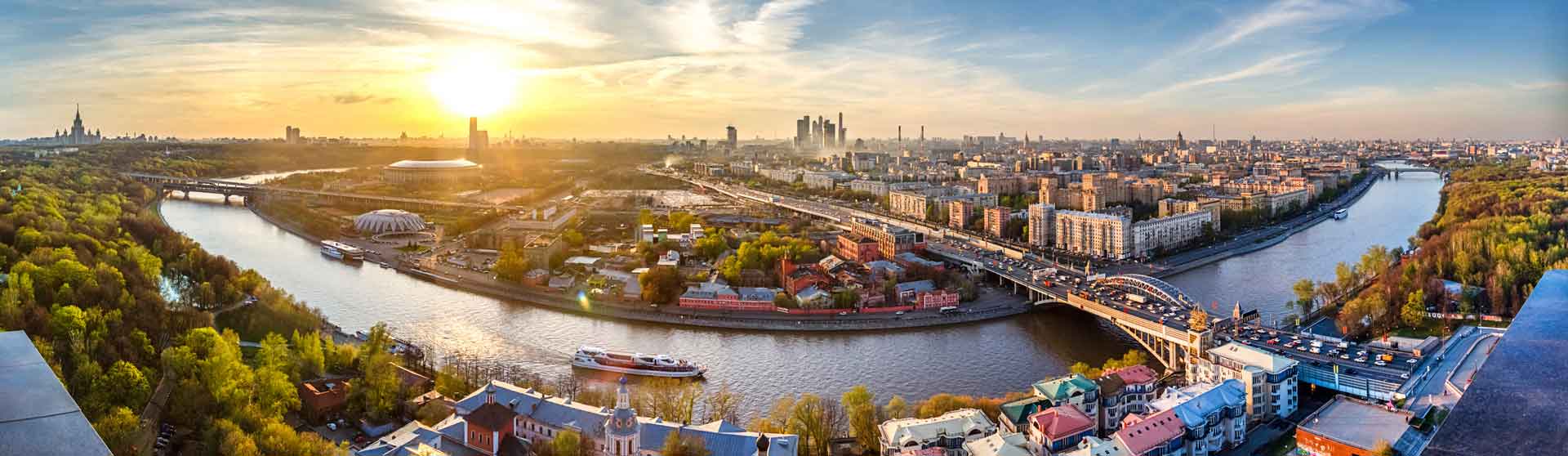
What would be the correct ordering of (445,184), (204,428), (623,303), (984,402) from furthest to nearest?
(445,184) → (623,303) → (984,402) → (204,428)

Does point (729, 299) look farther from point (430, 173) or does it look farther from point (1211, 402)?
point (430, 173)

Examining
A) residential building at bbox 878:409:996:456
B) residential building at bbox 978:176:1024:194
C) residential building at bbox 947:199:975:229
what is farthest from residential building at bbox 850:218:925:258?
residential building at bbox 978:176:1024:194

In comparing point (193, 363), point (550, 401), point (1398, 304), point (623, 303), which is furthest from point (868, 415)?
point (1398, 304)

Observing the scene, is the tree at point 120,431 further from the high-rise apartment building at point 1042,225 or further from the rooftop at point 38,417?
the high-rise apartment building at point 1042,225

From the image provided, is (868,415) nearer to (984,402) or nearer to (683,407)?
(984,402)

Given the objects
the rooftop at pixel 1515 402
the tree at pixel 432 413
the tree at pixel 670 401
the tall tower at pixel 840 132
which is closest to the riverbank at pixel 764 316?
the tree at pixel 670 401

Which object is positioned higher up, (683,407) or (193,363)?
(193,363)

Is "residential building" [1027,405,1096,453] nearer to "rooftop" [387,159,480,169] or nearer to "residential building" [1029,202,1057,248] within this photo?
"residential building" [1029,202,1057,248]

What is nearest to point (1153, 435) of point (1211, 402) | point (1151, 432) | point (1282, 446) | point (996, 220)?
point (1151, 432)
